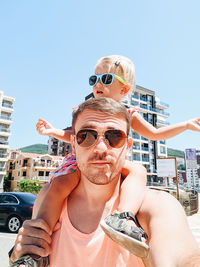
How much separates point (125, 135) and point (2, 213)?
7412 mm

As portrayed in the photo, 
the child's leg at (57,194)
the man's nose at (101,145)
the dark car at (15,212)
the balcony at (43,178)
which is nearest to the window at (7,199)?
the dark car at (15,212)

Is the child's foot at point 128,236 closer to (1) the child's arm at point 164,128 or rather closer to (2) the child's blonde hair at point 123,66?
(1) the child's arm at point 164,128

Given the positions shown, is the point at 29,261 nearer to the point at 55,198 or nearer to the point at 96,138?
the point at 55,198

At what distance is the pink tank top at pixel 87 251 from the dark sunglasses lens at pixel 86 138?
549 millimetres

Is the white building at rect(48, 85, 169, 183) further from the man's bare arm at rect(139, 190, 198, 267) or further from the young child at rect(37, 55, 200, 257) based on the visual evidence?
the man's bare arm at rect(139, 190, 198, 267)

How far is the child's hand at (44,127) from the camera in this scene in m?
2.02

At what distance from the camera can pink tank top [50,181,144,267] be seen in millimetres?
1114

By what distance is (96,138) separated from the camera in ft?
4.29

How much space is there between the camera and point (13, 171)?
5694cm

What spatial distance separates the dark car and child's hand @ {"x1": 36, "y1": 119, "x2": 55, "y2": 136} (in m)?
5.83

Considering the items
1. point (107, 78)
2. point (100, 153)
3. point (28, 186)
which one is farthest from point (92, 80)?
point (28, 186)

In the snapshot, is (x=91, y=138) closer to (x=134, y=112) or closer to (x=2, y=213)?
(x=134, y=112)

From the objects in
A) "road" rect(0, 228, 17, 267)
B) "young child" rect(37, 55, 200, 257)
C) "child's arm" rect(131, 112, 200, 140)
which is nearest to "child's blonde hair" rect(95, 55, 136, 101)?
"young child" rect(37, 55, 200, 257)

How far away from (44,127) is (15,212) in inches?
242
